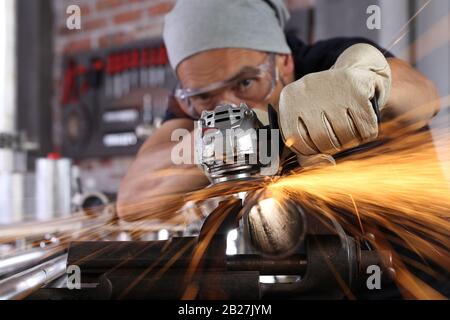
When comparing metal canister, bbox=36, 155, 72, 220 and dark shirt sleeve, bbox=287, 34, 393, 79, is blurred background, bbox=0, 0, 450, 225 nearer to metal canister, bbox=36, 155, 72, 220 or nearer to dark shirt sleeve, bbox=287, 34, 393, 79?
metal canister, bbox=36, 155, 72, 220

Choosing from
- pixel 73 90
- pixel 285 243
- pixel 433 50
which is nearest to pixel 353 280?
pixel 285 243

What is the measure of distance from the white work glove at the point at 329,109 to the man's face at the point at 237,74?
0.78 ft

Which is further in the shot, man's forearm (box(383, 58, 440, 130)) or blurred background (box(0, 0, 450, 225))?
blurred background (box(0, 0, 450, 225))

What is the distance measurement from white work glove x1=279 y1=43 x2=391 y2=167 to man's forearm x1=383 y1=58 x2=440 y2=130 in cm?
17

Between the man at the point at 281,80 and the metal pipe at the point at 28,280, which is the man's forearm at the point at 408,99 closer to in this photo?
the man at the point at 281,80

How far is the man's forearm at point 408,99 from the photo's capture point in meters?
0.55

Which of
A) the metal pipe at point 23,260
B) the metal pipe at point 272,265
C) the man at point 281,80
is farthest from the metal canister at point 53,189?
the metal pipe at point 272,265

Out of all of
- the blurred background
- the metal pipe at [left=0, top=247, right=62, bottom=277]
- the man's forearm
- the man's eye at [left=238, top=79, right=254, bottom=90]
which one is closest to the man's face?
the man's eye at [left=238, top=79, right=254, bottom=90]

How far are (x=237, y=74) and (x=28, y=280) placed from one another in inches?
15.0

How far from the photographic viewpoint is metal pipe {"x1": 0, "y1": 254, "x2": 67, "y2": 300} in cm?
38

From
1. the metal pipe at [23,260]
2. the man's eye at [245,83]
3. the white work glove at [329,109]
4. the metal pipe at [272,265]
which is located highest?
the man's eye at [245,83]

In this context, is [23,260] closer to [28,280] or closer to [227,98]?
[28,280]

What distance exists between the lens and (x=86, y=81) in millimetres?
1483
